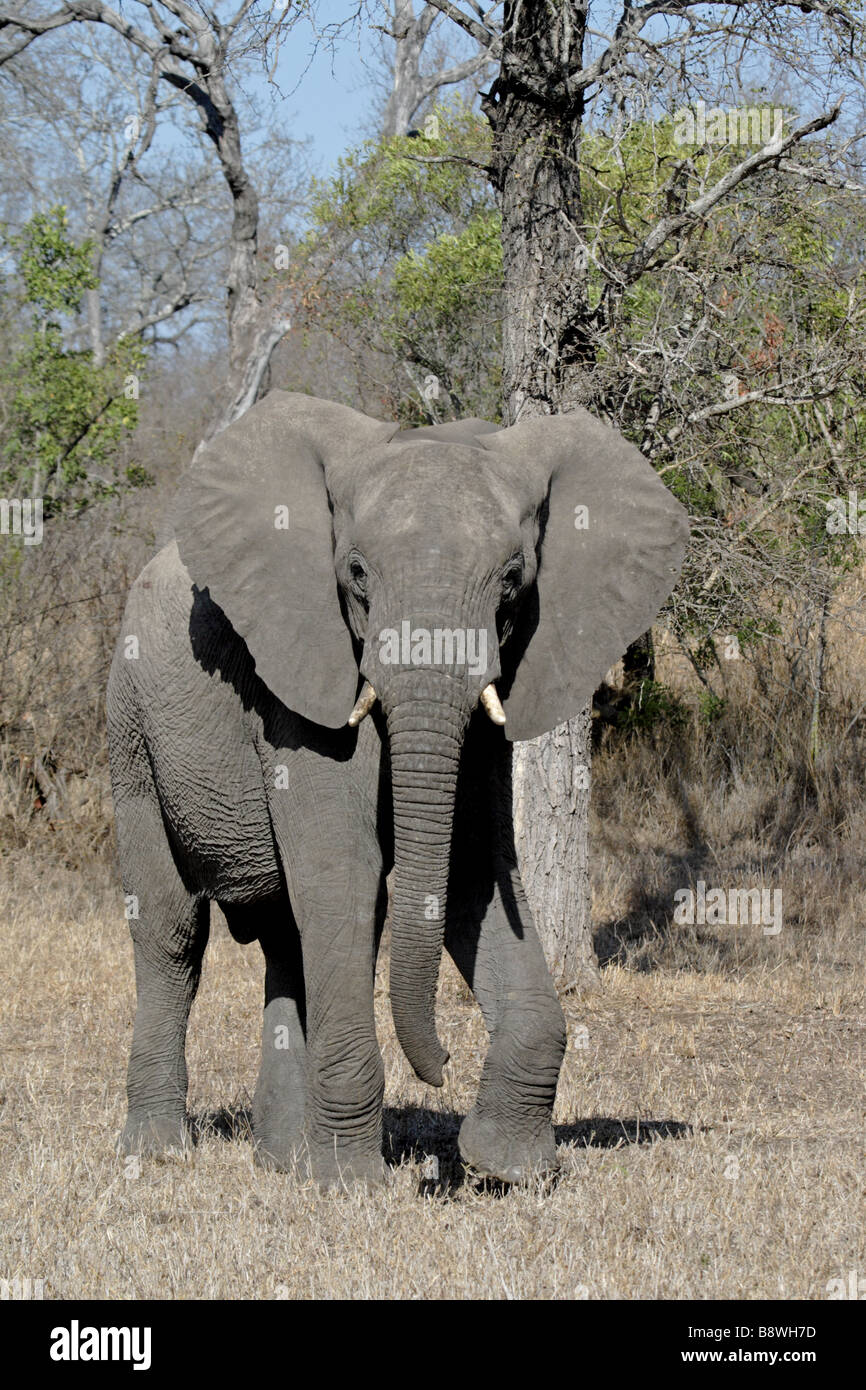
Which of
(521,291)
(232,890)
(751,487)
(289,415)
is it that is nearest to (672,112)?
(521,291)

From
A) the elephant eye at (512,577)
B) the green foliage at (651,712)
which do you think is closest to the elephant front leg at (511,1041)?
the elephant eye at (512,577)

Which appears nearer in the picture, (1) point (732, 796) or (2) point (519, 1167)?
(2) point (519, 1167)

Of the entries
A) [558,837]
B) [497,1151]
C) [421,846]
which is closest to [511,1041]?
[497,1151]

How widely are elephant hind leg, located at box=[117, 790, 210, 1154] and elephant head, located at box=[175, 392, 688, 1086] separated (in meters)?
1.54

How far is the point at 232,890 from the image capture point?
6379 millimetres

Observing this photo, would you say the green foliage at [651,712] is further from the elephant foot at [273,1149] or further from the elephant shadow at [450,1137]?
the elephant foot at [273,1149]

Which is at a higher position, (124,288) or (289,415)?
(124,288)

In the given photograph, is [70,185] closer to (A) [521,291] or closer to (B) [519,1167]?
(A) [521,291]

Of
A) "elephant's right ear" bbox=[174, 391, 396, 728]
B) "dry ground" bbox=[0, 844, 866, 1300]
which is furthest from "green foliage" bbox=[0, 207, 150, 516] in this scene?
"elephant's right ear" bbox=[174, 391, 396, 728]

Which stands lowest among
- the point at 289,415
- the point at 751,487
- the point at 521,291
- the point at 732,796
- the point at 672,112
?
the point at 732,796

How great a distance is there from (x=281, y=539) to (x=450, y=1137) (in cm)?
271

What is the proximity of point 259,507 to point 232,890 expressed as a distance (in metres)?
1.62

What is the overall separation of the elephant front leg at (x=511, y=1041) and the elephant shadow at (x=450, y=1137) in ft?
0.81

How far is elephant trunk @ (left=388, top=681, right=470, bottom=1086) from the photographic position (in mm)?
4812
